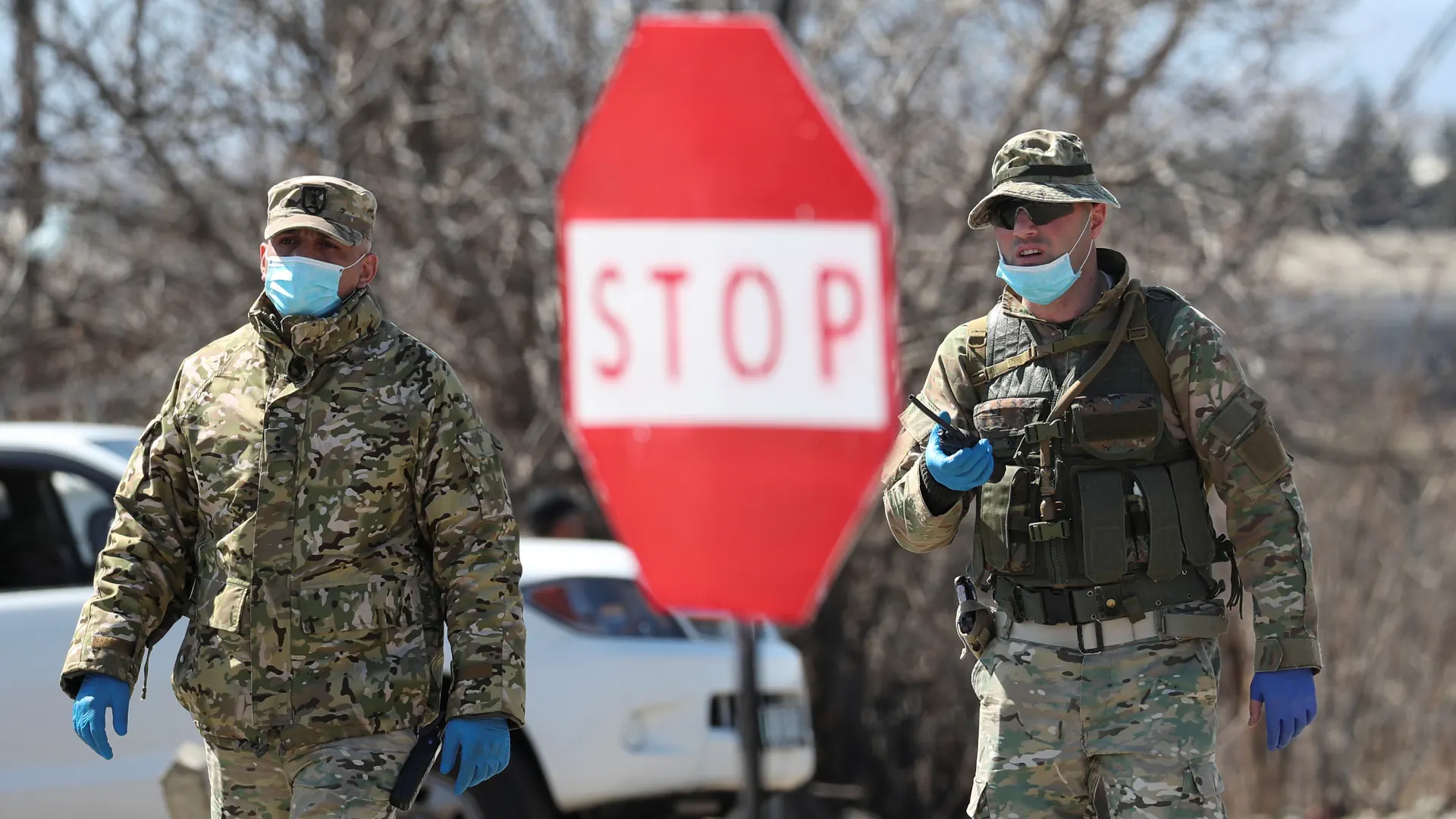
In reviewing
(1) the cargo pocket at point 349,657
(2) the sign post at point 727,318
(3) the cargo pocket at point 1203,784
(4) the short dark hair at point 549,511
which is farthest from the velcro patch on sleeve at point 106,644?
(4) the short dark hair at point 549,511

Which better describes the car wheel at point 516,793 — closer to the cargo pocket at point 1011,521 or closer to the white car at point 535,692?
the white car at point 535,692

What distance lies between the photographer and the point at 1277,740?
3543mm

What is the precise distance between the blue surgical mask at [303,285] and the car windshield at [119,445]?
233cm

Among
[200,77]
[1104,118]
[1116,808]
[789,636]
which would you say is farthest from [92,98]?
[1116,808]

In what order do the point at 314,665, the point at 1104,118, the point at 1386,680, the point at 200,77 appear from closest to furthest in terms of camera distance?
the point at 314,665
the point at 1104,118
the point at 200,77
the point at 1386,680

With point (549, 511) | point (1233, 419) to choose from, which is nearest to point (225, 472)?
point (1233, 419)

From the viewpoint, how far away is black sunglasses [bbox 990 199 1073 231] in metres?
3.73

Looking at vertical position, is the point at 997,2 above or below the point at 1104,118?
above

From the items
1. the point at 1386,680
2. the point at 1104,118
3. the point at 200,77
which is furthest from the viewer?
the point at 1386,680

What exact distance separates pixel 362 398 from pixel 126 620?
0.63m

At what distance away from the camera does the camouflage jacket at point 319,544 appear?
3443 mm

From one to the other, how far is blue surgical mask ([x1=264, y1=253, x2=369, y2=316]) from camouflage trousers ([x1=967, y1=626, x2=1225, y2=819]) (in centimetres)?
156

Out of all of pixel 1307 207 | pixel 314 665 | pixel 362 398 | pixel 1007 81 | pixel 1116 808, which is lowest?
pixel 1116 808

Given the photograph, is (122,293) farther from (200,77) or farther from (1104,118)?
(1104,118)
